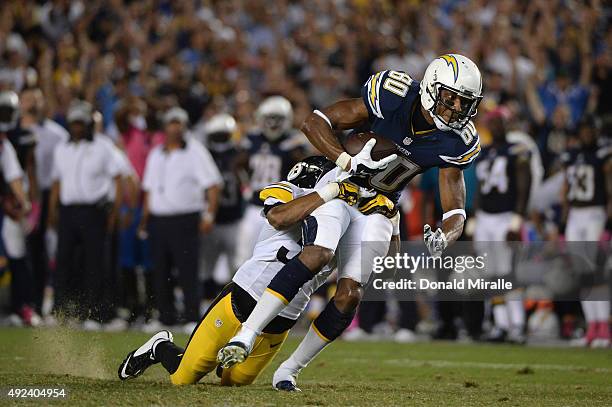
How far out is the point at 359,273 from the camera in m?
5.49

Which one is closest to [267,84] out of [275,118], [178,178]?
[275,118]

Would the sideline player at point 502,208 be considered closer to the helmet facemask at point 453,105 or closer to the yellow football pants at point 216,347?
the helmet facemask at point 453,105

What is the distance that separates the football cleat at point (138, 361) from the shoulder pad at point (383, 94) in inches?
66.0

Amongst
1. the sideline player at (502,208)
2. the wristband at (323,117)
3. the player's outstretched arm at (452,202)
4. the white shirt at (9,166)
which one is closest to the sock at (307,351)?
the player's outstretched arm at (452,202)

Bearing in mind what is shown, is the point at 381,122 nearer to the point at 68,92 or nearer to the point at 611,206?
the point at 611,206

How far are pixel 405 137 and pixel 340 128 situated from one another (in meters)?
0.35

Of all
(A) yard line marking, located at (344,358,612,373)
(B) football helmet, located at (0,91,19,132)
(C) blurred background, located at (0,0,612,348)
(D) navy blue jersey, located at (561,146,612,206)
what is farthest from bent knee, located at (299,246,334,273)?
(B) football helmet, located at (0,91,19,132)

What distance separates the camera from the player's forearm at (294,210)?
552 centimetres

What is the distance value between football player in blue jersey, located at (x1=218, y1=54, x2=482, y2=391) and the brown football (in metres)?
0.03

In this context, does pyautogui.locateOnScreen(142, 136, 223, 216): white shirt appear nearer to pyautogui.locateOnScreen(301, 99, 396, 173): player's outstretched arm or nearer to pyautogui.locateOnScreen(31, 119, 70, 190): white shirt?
pyautogui.locateOnScreen(31, 119, 70, 190): white shirt

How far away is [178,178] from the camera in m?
10.0

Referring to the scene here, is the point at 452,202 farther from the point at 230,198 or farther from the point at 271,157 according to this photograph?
the point at 230,198

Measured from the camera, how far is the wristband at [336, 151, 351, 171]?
5.47m

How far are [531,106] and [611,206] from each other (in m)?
3.05
